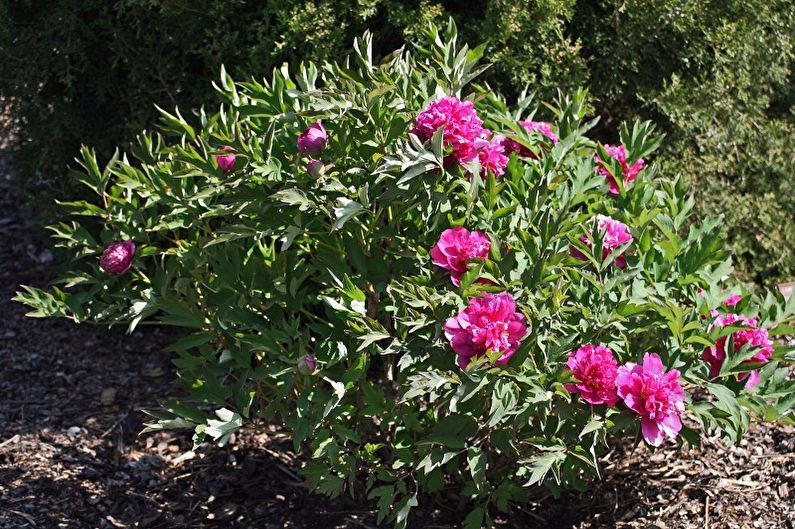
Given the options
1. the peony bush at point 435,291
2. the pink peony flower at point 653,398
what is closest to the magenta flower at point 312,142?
the peony bush at point 435,291

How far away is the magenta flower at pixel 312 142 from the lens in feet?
7.91

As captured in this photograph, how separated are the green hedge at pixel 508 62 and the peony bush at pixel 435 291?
92 cm

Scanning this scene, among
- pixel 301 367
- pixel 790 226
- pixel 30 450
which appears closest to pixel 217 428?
pixel 301 367

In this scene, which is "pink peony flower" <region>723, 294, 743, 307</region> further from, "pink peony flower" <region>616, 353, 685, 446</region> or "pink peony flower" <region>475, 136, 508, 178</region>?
"pink peony flower" <region>475, 136, 508, 178</region>

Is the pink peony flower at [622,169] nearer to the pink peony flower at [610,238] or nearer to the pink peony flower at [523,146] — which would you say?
the pink peony flower at [523,146]

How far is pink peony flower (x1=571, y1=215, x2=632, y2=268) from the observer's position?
2.57m

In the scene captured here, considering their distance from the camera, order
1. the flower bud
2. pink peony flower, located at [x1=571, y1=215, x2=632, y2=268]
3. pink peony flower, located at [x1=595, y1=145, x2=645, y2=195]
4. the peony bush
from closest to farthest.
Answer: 1. the peony bush
2. the flower bud
3. pink peony flower, located at [x1=571, y1=215, x2=632, y2=268]
4. pink peony flower, located at [x1=595, y1=145, x2=645, y2=195]

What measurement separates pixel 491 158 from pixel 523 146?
310 millimetres

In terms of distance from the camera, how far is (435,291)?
238 cm

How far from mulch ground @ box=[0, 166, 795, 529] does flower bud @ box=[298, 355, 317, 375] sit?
503 millimetres

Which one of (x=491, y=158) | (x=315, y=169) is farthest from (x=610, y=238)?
(x=315, y=169)

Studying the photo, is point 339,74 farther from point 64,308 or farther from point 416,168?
point 64,308

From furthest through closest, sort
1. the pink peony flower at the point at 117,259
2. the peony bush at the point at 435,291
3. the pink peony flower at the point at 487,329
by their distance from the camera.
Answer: the pink peony flower at the point at 117,259, the peony bush at the point at 435,291, the pink peony flower at the point at 487,329

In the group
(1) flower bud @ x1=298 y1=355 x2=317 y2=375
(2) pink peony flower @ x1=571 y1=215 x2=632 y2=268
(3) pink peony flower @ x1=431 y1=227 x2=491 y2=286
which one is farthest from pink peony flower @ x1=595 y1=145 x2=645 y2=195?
(1) flower bud @ x1=298 y1=355 x2=317 y2=375
